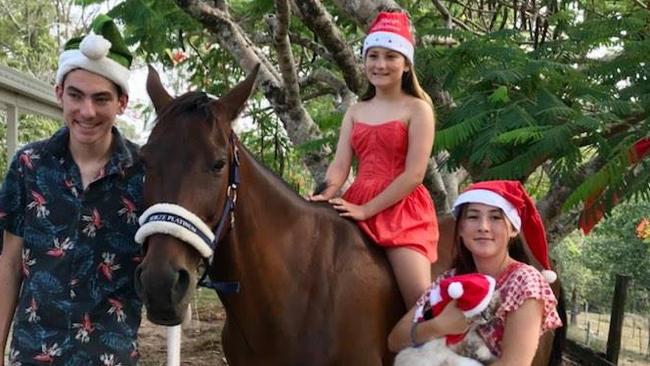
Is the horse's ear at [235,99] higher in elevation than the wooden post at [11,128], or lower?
lower

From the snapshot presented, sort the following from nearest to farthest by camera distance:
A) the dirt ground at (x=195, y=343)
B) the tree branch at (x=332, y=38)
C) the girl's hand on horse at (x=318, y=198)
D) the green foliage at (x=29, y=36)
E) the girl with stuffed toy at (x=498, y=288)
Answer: the girl with stuffed toy at (x=498, y=288) → the girl's hand on horse at (x=318, y=198) → the tree branch at (x=332, y=38) → the dirt ground at (x=195, y=343) → the green foliage at (x=29, y=36)

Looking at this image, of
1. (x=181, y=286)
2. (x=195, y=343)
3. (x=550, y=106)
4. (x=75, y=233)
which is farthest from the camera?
(x=195, y=343)

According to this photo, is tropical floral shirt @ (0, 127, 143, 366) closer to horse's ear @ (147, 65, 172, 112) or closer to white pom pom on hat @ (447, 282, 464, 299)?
horse's ear @ (147, 65, 172, 112)

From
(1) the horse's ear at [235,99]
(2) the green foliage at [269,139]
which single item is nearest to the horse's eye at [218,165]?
(1) the horse's ear at [235,99]

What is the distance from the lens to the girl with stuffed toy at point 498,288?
7.32ft

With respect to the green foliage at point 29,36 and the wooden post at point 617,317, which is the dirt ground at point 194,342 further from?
the green foliage at point 29,36

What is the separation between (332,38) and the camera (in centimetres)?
506

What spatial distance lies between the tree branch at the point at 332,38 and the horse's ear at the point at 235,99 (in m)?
2.50

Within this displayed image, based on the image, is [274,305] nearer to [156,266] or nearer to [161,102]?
[156,266]

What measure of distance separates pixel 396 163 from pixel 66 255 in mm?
1529

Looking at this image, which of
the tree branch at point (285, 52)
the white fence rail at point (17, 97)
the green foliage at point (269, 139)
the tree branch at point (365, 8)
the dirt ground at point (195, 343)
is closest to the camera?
the tree branch at point (285, 52)

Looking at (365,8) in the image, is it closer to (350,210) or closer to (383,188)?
(383,188)

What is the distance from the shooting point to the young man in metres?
2.27

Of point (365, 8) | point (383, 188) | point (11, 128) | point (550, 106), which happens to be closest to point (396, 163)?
point (383, 188)
